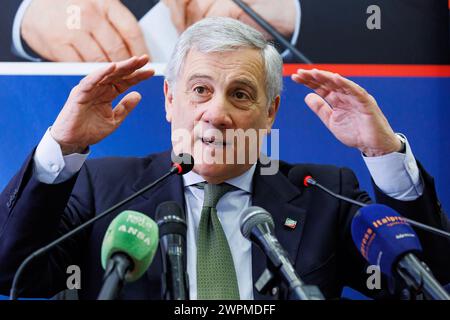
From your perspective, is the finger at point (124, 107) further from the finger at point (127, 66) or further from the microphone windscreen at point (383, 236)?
the microphone windscreen at point (383, 236)

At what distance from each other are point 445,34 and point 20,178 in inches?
80.0

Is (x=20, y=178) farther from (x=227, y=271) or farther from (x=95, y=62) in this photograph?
(x=95, y=62)

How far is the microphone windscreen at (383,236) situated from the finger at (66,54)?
1689 mm

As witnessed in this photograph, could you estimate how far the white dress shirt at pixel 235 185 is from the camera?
1938 millimetres

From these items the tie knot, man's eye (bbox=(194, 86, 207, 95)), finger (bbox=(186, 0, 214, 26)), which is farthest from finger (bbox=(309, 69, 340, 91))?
finger (bbox=(186, 0, 214, 26))

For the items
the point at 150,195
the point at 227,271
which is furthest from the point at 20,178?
the point at 227,271

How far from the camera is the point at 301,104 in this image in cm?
287

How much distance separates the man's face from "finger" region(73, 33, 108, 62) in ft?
2.31

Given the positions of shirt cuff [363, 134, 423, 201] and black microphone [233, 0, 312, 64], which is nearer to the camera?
shirt cuff [363, 134, 423, 201]

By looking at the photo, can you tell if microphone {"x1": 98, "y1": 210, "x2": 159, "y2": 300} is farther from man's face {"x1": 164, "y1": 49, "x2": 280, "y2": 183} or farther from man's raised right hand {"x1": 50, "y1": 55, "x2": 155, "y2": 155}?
man's face {"x1": 164, "y1": 49, "x2": 280, "y2": 183}

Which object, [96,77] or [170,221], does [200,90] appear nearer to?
[96,77]

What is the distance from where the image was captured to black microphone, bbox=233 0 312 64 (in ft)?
9.32

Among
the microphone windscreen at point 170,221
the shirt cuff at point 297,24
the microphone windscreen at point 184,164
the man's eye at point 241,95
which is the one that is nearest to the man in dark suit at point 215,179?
the man's eye at point 241,95
